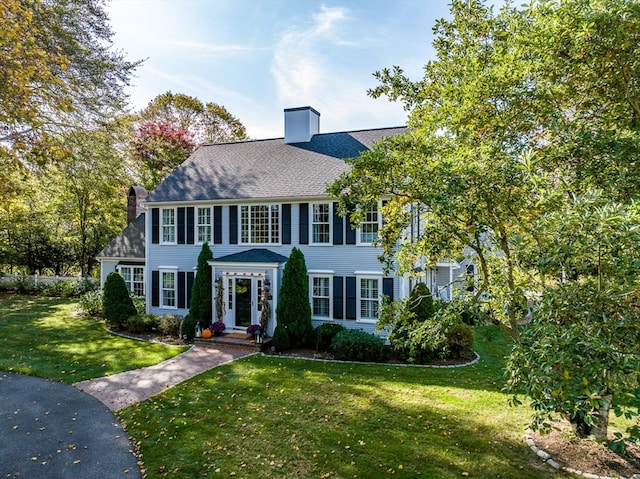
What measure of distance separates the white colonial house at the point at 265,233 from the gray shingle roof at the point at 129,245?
0.07 metres

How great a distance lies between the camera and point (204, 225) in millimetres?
18375

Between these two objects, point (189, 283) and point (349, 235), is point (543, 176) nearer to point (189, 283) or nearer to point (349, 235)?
point (349, 235)

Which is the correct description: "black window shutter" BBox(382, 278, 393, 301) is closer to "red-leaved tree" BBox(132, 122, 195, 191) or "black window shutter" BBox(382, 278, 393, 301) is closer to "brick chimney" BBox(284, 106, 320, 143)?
"brick chimney" BBox(284, 106, 320, 143)

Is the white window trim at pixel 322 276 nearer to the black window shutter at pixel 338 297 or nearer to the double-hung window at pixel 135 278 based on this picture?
the black window shutter at pixel 338 297

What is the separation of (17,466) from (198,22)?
1042 centimetres

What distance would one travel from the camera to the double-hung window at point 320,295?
52.7ft

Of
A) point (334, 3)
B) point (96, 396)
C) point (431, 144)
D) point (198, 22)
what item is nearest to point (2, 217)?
point (96, 396)

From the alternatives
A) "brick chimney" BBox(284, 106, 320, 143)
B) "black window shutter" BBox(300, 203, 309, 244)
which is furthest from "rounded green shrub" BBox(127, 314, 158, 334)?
"brick chimney" BBox(284, 106, 320, 143)

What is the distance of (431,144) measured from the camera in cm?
776

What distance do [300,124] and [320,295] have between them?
9366 mm

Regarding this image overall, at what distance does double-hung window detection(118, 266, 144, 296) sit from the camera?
21141mm

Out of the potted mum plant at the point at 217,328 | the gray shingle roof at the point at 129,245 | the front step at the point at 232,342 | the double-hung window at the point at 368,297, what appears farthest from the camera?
the gray shingle roof at the point at 129,245

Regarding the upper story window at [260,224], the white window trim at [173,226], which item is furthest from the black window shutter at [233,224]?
the white window trim at [173,226]

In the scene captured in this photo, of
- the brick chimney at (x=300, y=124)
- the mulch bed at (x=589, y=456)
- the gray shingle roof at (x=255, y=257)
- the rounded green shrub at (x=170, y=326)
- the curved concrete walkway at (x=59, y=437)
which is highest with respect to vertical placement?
the brick chimney at (x=300, y=124)
